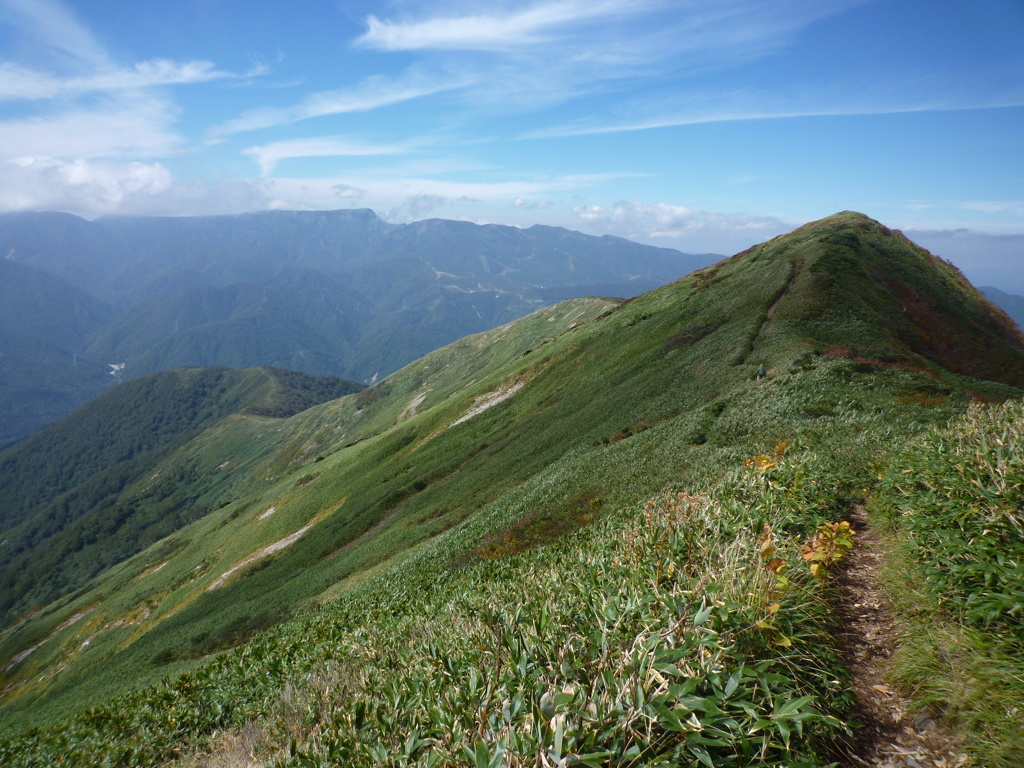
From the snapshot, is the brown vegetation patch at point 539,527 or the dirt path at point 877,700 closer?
the dirt path at point 877,700

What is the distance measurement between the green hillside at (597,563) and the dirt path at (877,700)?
9.9 inches

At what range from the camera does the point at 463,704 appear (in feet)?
18.3

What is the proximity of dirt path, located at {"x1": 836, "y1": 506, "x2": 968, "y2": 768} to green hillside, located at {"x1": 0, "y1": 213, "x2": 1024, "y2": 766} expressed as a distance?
0.83 feet

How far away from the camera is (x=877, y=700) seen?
5.52 meters

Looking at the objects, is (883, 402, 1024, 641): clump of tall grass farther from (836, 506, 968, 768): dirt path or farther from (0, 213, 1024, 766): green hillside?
(836, 506, 968, 768): dirt path

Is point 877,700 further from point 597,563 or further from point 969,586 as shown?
point 597,563

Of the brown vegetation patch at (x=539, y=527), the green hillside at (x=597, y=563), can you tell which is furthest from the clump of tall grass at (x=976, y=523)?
the brown vegetation patch at (x=539, y=527)

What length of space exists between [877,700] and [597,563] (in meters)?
4.41

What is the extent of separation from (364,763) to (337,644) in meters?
8.30

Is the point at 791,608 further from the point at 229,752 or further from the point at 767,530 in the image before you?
the point at 229,752

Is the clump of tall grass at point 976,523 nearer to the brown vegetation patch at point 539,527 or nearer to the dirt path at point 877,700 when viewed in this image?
the dirt path at point 877,700

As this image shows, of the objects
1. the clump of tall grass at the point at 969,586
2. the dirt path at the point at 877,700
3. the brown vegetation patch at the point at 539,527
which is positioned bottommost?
the brown vegetation patch at the point at 539,527

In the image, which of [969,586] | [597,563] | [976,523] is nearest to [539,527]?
[597,563]

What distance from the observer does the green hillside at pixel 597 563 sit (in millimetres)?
4980
